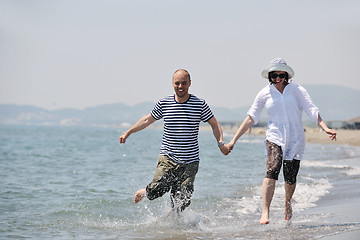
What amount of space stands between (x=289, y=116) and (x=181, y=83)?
1.37 m

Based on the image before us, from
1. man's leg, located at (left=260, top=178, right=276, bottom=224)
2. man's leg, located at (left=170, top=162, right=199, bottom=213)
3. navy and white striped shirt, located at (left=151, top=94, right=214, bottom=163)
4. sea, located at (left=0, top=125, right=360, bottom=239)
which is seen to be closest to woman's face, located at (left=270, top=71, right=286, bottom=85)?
navy and white striped shirt, located at (left=151, top=94, right=214, bottom=163)

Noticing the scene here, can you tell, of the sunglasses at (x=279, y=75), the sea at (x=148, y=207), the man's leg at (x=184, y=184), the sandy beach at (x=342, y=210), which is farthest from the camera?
the sea at (x=148, y=207)

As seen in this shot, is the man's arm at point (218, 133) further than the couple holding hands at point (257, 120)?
Yes

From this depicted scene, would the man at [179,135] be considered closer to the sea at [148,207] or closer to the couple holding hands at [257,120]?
the couple holding hands at [257,120]

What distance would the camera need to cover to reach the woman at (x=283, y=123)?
225 inches

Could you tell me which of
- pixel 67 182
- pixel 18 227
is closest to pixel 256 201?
pixel 18 227

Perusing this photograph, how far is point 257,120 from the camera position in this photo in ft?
19.5

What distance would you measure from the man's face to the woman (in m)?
0.95

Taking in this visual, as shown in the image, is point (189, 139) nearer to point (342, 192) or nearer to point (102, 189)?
point (342, 192)

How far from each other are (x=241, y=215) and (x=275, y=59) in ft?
9.43

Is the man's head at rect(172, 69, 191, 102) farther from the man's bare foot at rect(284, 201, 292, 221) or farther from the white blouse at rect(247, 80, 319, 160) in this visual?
the man's bare foot at rect(284, 201, 292, 221)

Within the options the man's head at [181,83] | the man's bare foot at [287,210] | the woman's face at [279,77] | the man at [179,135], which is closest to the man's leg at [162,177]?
the man at [179,135]

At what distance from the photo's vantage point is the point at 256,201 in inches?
355

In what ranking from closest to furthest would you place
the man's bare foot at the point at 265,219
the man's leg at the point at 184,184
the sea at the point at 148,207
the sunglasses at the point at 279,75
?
the man's bare foot at the point at 265,219, the sunglasses at the point at 279,75, the man's leg at the point at 184,184, the sea at the point at 148,207
